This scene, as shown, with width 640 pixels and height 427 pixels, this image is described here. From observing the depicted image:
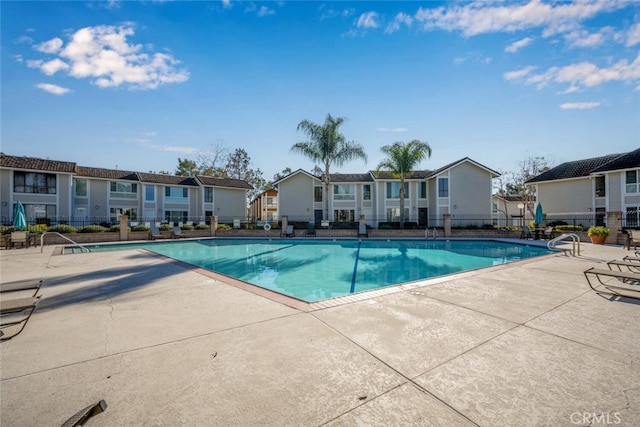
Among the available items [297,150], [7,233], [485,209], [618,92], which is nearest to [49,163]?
[7,233]

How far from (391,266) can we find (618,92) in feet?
41.6

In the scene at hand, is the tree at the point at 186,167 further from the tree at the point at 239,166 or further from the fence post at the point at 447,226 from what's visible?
the fence post at the point at 447,226

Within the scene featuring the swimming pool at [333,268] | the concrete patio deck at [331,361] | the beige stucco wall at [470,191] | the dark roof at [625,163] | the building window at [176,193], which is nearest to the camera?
the concrete patio deck at [331,361]

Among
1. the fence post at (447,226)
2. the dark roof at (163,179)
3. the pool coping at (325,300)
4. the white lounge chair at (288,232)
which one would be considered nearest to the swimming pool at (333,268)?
the pool coping at (325,300)

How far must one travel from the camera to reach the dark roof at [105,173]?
88.6 feet

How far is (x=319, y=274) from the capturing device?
10.2 meters

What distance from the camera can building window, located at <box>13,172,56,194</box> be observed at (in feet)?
75.9

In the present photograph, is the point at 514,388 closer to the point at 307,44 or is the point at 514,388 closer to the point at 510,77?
the point at 510,77

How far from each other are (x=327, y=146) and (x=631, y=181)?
23318 mm

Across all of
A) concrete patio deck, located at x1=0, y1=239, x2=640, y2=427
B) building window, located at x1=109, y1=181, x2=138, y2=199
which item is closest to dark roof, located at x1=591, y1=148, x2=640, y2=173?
concrete patio deck, located at x1=0, y1=239, x2=640, y2=427

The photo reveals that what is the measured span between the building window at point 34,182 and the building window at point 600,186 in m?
48.1

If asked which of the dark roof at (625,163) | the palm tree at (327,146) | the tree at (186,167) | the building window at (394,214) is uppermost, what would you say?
the tree at (186,167)

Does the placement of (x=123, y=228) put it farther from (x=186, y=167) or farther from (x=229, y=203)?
(x=186, y=167)

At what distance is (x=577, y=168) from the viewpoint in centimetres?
2411
